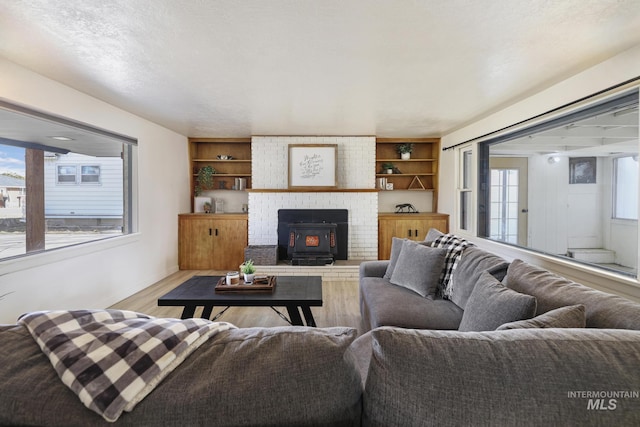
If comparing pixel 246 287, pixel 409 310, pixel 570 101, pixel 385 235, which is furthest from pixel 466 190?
pixel 246 287

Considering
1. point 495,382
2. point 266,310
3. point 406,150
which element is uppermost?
point 406,150

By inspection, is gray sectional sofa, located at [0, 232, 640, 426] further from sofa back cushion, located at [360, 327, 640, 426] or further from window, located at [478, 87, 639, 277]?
window, located at [478, 87, 639, 277]

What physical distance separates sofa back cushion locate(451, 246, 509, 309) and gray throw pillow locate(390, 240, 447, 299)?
16 centimetres

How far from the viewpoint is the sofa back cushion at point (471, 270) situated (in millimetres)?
1844

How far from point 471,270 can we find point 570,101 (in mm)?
1767

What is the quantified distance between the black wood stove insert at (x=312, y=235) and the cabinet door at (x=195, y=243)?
119cm

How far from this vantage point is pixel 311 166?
509 cm

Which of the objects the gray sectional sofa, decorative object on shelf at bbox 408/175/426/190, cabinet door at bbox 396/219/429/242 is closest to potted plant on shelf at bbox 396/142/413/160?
decorative object on shelf at bbox 408/175/426/190

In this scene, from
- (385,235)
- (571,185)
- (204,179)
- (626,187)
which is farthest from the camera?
(204,179)

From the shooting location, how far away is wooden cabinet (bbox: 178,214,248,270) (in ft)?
16.6

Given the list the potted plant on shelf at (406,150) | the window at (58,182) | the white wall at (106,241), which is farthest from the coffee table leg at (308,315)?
the potted plant on shelf at (406,150)

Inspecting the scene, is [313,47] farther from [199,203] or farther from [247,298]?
[199,203]

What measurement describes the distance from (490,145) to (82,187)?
4893 millimetres

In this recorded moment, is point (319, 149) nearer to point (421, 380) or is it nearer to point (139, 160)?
point (139, 160)
